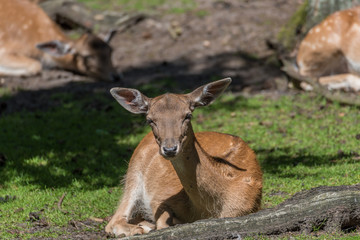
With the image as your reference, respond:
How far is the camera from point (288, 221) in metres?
4.64

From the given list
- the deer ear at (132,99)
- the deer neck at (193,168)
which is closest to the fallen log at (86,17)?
the deer ear at (132,99)

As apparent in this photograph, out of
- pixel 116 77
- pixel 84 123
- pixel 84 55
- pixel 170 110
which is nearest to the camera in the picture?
pixel 170 110

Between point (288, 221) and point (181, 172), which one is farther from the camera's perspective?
point (181, 172)

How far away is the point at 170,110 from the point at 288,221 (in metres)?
1.27

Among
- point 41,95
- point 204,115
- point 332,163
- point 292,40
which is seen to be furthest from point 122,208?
point 292,40

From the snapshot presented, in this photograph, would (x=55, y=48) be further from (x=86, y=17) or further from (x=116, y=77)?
(x=86, y=17)

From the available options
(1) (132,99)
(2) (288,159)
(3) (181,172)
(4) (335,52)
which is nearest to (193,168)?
(3) (181,172)

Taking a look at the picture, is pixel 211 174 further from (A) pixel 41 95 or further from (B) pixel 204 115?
(A) pixel 41 95

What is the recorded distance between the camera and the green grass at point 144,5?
52.4 ft

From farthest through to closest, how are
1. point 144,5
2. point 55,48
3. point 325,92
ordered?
point 144,5 → point 55,48 → point 325,92

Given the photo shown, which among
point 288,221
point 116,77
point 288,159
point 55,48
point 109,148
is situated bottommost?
point 116,77

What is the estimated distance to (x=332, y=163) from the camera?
23.8 feet

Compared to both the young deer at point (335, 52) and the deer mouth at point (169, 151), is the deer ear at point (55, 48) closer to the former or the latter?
the young deer at point (335, 52)

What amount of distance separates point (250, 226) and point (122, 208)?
1633 millimetres
